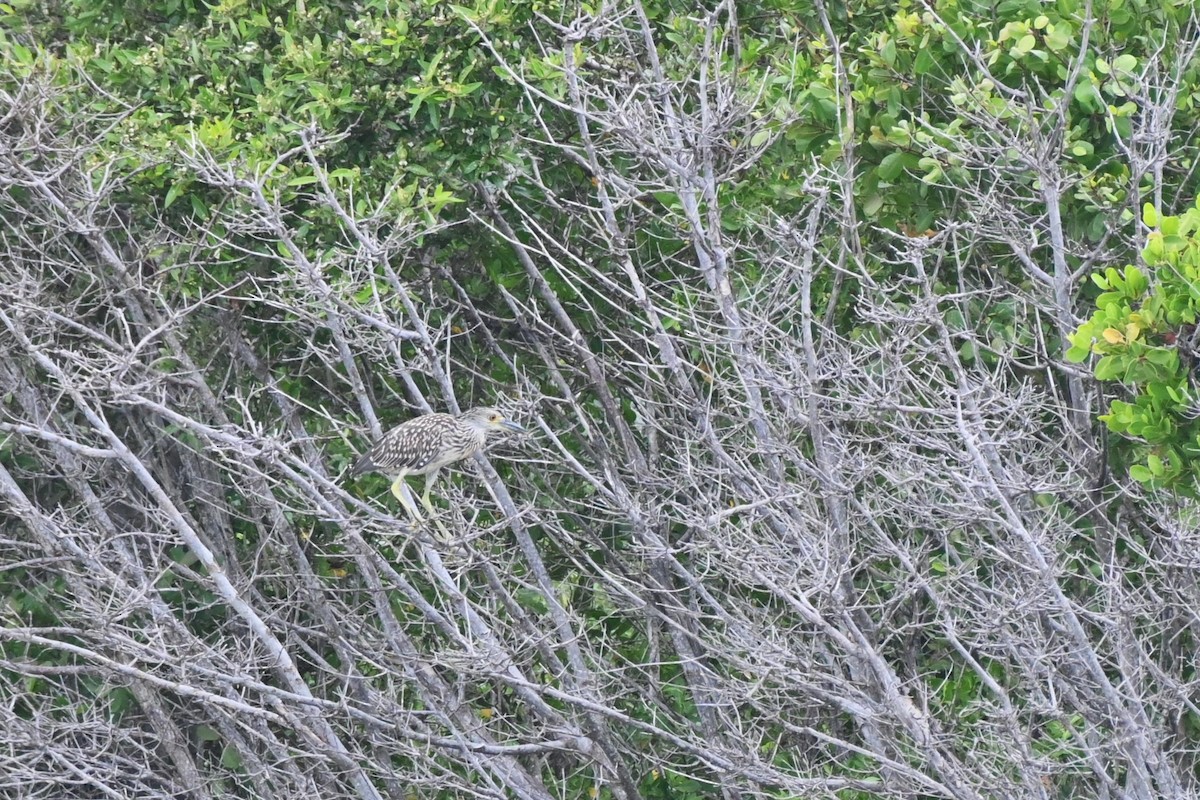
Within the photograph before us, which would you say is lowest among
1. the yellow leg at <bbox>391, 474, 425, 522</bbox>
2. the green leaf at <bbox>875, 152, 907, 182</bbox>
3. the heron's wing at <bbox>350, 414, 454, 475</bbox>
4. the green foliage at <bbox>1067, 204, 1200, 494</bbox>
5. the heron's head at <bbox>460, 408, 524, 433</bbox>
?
the yellow leg at <bbox>391, 474, 425, 522</bbox>

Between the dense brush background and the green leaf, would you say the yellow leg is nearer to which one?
the dense brush background

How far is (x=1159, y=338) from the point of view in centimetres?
462

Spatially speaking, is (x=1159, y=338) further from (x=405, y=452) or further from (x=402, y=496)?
(x=402, y=496)

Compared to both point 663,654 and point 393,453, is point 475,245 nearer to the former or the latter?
point 393,453

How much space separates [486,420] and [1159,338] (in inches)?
130

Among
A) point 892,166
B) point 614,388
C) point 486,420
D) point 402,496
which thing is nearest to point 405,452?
point 402,496

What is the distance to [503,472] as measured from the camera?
8734 mm

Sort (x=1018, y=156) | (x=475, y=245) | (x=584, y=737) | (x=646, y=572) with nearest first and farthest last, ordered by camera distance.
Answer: (x=1018, y=156) → (x=584, y=737) → (x=646, y=572) → (x=475, y=245)

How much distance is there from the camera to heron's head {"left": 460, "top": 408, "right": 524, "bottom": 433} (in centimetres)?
702

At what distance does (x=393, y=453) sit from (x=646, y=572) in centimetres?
162

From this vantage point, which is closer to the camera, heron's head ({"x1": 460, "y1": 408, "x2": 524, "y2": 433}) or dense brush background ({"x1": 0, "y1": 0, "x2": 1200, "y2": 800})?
dense brush background ({"x1": 0, "y1": 0, "x2": 1200, "y2": 800})

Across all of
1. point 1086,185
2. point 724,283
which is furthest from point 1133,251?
point 724,283

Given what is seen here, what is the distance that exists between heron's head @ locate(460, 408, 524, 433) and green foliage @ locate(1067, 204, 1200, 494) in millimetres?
2943

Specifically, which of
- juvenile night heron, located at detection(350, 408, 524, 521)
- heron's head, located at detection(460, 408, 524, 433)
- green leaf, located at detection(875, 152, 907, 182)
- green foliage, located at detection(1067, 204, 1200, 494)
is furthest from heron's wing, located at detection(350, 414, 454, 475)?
green foliage, located at detection(1067, 204, 1200, 494)
